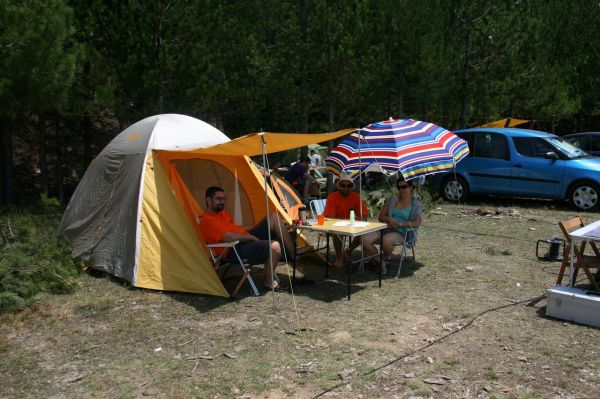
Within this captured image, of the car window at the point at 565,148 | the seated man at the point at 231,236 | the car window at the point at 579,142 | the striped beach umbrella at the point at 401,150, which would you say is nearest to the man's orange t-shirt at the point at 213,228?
the seated man at the point at 231,236

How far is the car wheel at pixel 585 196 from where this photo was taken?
10.3 metres

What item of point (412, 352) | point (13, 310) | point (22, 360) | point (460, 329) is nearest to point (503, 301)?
point (460, 329)

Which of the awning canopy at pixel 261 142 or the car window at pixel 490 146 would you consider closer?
the awning canopy at pixel 261 142

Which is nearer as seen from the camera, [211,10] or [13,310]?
[13,310]

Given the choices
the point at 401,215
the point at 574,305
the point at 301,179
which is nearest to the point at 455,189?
the point at 301,179

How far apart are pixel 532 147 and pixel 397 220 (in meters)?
5.65

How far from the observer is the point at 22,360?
4352mm

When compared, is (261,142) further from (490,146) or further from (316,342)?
Answer: (490,146)

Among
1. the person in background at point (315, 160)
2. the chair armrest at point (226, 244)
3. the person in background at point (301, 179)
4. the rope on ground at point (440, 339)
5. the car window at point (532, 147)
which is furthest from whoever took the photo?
the person in background at point (315, 160)

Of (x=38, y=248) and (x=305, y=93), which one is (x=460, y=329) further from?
(x=305, y=93)

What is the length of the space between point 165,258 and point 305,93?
743cm

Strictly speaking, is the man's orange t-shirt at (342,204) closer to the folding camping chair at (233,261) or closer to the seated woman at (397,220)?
the seated woman at (397,220)

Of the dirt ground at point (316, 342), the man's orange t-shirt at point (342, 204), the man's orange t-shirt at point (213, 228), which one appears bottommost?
the dirt ground at point (316, 342)

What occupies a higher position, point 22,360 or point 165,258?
point 165,258
